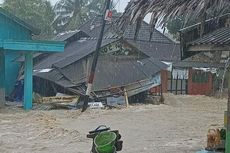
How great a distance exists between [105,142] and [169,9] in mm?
2740

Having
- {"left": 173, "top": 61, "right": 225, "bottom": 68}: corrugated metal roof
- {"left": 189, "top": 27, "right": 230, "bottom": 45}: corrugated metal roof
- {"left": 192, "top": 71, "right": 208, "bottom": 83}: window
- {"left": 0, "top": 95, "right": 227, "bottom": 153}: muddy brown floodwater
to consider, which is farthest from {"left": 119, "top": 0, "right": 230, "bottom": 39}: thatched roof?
{"left": 192, "top": 71, "right": 208, "bottom": 83}: window

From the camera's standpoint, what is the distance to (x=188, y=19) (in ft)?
20.2

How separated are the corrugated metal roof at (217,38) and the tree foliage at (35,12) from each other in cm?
3859

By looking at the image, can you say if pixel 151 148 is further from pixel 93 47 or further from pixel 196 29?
pixel 93 47

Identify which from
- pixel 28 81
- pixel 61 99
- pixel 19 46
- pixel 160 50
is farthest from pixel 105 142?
pixel 160 50

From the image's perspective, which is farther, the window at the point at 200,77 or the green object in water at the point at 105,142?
the window at the point at 200,77

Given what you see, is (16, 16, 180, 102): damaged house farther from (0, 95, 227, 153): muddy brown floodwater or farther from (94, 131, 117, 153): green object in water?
(94, 131, 117, 153): green object in water

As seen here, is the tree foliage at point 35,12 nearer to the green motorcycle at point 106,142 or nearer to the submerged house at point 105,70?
the submerged house at point 105,70

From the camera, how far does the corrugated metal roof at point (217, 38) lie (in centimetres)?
785

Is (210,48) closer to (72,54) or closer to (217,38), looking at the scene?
(217,38)

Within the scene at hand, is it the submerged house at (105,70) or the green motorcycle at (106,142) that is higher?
the submerged house at (105,70)

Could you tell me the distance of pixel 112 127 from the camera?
→ 16078mm

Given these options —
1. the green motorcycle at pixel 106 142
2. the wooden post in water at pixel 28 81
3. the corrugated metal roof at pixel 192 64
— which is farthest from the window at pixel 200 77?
the green motorcycle at pixel 106 142

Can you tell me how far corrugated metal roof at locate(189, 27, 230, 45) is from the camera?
25.7 feet
